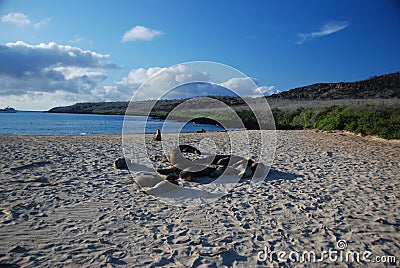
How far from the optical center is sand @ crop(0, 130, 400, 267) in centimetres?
375

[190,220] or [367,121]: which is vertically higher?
[367,121]

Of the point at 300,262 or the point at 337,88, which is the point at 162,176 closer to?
the point at 300,262

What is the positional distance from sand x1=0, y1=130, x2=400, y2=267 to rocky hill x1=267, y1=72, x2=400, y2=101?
38392mm

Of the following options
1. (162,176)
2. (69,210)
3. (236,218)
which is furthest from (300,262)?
(162,176)

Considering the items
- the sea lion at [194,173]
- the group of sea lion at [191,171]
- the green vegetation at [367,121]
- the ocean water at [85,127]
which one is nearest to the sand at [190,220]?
the group of sea lion at [191,171]

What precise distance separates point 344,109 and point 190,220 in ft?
66.3

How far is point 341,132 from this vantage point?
57.8 feet

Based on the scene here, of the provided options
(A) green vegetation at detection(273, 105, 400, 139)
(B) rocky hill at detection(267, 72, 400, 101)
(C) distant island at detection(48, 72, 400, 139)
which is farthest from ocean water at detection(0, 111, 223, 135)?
(B) rocky hill at detection(267, 72, 400, 101)

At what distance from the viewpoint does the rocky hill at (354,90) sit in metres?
40.5

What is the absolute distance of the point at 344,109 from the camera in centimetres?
2134

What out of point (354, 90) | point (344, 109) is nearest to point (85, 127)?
point (344, 109)

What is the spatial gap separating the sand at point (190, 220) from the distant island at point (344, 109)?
5.49 metres

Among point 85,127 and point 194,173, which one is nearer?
point 194,173

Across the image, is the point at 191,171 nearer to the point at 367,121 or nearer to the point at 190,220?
the point at 190,220
